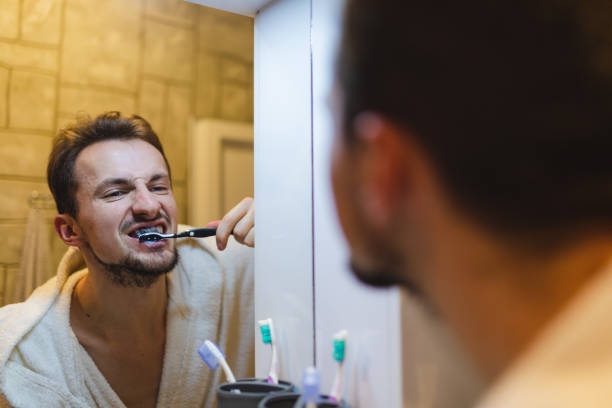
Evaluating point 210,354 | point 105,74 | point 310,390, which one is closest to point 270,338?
point 210,354

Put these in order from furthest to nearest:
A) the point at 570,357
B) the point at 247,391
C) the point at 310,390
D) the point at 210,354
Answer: the point at 210,354
the point at 247,391
the point at 310,390
the point at 570,357

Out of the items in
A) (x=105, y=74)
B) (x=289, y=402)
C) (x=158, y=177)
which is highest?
(x=105, y=74)

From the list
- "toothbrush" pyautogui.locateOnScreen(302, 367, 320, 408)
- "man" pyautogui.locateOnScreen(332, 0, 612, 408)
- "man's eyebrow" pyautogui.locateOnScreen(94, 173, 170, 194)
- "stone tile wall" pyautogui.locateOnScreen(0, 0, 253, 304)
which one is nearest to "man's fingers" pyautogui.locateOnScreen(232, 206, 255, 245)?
"stone tile wall" pyautogui.locateOnScreen(0, 0, 253, 304)

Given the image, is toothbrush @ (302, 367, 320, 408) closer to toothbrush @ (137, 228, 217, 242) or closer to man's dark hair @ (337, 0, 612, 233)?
man's dark hair @ (337, 0, 612, 233)

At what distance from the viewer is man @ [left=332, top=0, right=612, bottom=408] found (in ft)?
1.34

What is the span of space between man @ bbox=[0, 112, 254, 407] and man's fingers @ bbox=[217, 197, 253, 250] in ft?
0.04

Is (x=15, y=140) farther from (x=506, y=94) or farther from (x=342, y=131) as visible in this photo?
(x=506, y=94)

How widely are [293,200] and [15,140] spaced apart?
0.55 meters

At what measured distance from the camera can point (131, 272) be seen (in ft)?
3.20

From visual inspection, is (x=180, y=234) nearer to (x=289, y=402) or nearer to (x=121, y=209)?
(x=121, y=209)

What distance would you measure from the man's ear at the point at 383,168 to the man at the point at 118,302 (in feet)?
1.86

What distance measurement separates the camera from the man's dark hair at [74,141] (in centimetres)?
98

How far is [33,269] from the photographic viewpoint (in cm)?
95

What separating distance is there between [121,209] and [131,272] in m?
0.12
